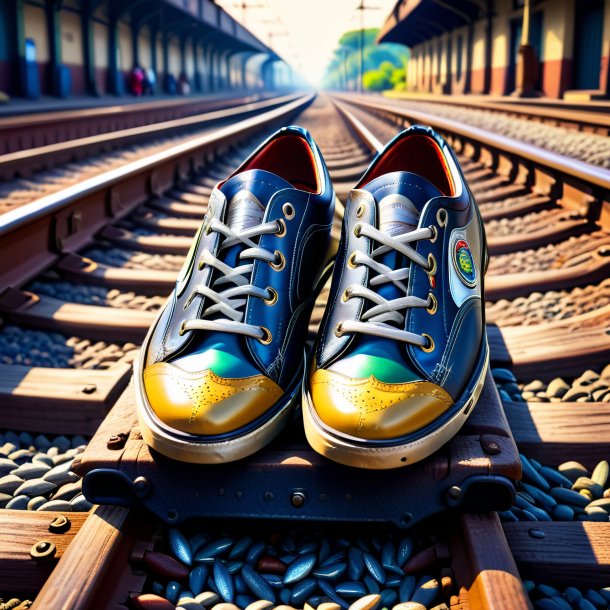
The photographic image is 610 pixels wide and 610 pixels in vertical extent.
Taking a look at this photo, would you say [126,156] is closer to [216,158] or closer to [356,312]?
[216,158]

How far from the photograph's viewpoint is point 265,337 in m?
1.59

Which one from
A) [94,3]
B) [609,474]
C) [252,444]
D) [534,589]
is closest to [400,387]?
[252,444]

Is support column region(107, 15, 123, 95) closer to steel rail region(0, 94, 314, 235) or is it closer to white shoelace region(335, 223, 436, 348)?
steel rail region(0, 94, 314, 235)

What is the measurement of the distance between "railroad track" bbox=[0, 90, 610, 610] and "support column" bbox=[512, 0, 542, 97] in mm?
19095

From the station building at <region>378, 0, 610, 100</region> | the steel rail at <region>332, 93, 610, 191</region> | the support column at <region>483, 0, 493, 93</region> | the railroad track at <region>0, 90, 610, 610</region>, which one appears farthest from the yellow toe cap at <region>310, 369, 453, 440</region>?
the support column at <region>483, 0, 493, 93</region>

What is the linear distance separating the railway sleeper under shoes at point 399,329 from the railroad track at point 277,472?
10 cm

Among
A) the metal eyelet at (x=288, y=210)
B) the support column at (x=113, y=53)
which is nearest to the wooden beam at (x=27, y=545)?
the metal eyelet at (x=288, y=210)

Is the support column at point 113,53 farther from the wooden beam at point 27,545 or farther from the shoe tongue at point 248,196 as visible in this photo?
the wooden beam at point 27,545

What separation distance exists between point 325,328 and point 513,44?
26193 millimetres

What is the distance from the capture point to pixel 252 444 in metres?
1.42

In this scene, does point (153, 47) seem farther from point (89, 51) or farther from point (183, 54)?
point (89, 51)

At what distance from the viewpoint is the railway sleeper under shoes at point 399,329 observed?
1381mm

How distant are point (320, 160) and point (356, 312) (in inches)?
→ 26.2

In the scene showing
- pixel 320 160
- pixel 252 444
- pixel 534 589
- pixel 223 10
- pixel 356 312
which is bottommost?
pixel 534 589
